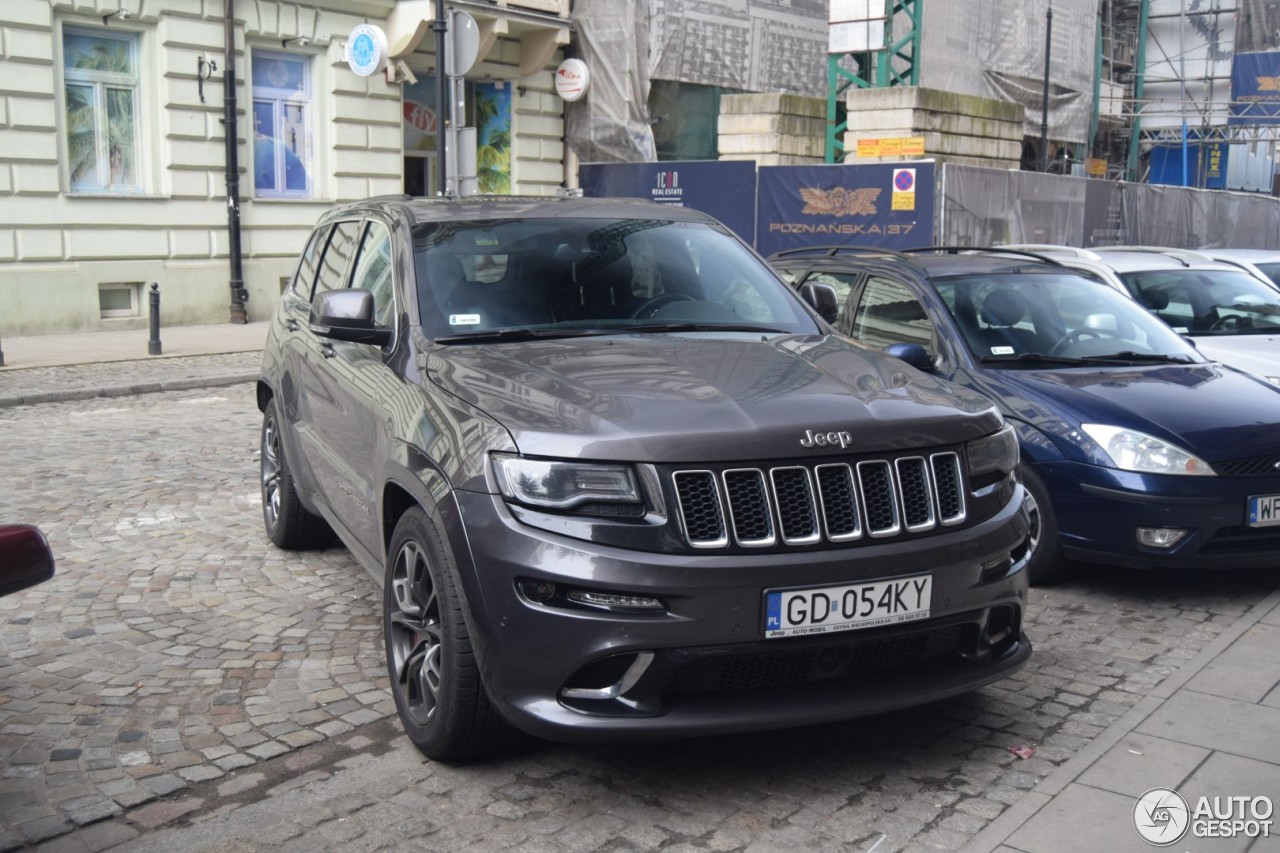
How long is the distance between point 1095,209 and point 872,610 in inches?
859

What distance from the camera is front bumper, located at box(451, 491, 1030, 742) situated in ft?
12.0

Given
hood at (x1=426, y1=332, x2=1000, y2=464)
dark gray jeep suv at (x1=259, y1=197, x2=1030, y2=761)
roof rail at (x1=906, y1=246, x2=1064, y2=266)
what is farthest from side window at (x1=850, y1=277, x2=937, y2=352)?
hood at (x1=426, y1=332, x2=1000, y2=464)

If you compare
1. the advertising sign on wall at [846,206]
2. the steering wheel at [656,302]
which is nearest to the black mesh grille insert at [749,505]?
the steering wheel at [656,302]

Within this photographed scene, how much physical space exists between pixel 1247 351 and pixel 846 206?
11.3 m

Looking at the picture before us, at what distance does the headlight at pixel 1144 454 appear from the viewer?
6023 millimetres

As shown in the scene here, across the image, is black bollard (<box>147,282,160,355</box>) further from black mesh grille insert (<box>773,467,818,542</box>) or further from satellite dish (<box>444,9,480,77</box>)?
black mesh grille insert (<box>773,467,818,542</box>)

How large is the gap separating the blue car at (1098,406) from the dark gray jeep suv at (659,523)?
1.57m

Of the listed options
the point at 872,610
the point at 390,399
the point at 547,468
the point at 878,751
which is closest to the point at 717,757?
the point at 878,751

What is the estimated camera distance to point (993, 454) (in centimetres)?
433

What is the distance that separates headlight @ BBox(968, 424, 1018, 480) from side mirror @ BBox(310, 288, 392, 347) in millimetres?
2087

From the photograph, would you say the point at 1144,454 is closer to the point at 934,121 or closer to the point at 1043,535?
the point at 1043,535

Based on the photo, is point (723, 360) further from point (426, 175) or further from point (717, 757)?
point (426, 175)

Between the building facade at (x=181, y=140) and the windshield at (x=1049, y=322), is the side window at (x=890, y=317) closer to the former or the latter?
the windshield at (x=1049, y=322)

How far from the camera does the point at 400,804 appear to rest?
3.95 meters
